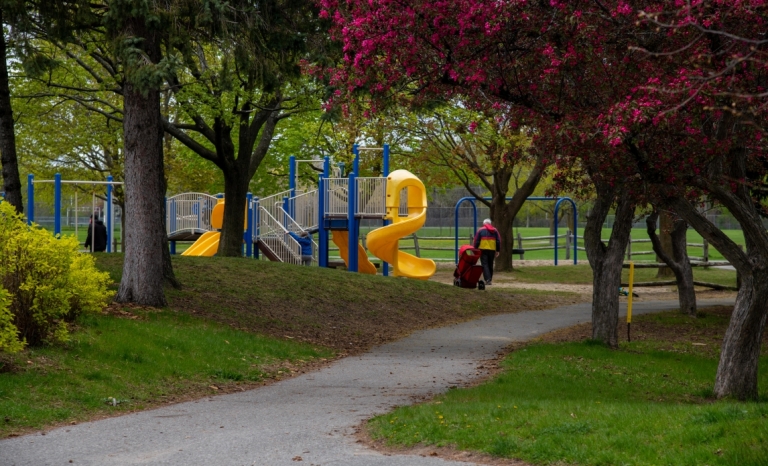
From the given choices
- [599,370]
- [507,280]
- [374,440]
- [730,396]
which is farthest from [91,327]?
[507,280]

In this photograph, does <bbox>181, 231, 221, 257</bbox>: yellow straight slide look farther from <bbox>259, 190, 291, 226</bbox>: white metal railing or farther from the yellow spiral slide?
the yellow spiral slide

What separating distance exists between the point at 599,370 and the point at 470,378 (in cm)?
178

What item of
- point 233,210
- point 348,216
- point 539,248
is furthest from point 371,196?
point 539,248

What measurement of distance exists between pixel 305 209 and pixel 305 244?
1152mm

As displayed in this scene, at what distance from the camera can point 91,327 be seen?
40.7 feet

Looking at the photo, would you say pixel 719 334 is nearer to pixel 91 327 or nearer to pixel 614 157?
pixel 614 157

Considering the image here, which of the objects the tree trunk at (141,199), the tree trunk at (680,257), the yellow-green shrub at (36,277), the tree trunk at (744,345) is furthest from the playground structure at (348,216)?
the tree trunk at (744,345)

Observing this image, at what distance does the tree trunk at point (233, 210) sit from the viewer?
2481cm

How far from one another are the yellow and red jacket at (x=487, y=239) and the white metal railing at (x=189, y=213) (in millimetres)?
11492

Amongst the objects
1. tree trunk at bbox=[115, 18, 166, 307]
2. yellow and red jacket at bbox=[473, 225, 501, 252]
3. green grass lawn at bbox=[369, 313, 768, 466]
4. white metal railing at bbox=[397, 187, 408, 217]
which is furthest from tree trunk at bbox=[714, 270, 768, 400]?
white metal railing at bbox=[397, 187, 408, 217]

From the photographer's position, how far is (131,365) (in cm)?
1118

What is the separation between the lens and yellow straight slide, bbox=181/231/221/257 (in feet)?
101

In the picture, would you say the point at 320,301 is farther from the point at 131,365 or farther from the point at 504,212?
the point at 504,212

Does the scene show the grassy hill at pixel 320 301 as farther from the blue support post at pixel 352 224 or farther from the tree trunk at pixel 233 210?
the blue support post at pixel 352 224
